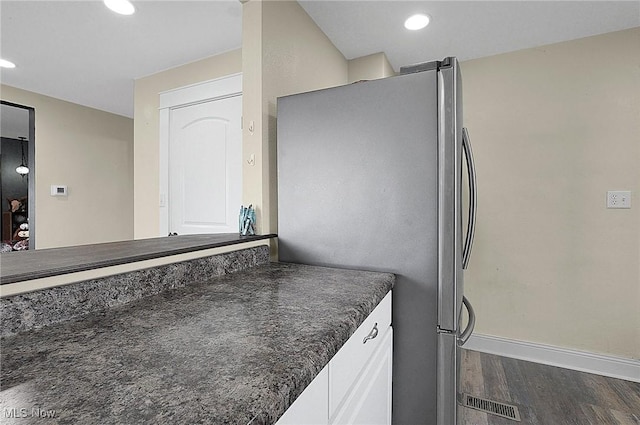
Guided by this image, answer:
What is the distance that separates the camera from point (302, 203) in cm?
156

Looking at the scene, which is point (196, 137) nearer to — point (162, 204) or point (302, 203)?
point (162, 204)

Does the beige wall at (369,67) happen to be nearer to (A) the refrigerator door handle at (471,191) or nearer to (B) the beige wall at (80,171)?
(A) the refrigerator door handle at (471,191)

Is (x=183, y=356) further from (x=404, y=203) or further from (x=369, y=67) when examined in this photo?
(x=369, y=67)

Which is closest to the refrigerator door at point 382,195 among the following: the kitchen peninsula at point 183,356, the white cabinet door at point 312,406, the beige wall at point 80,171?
the kitchen peninsula at point 183,356

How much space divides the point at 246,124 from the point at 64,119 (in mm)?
3193

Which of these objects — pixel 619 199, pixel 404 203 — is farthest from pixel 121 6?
pixel 619 199

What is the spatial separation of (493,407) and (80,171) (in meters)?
4.53

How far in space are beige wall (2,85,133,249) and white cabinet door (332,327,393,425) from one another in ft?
12.4

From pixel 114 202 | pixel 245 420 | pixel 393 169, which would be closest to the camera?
pixel 245 420

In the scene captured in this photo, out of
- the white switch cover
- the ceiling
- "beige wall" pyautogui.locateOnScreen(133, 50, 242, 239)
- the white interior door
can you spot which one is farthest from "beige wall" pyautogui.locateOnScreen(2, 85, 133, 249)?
the white interior door

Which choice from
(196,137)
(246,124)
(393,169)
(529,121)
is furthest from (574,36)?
(196,137)

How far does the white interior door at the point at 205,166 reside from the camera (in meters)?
2.29

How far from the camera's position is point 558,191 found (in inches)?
90.4

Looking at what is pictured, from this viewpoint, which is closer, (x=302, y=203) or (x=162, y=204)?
(x=302, y=203)
